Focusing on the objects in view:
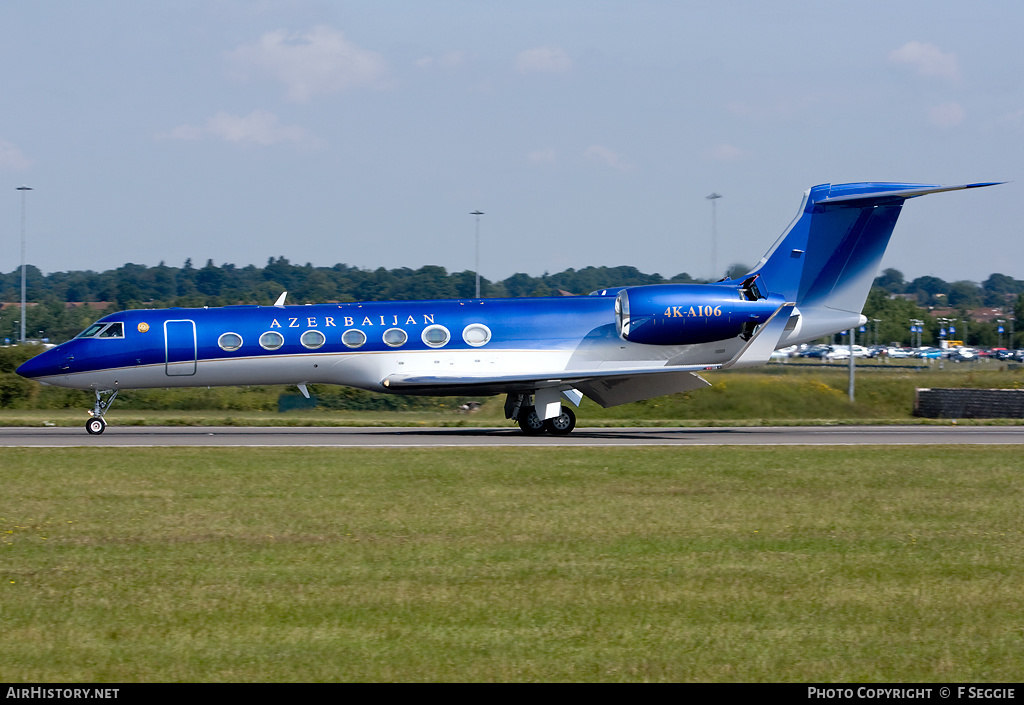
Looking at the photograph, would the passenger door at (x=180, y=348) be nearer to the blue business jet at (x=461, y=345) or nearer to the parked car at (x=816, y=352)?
the blue business jet at (x=461, y=345)

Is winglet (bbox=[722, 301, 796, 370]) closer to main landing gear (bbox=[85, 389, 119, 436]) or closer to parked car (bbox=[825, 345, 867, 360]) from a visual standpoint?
main landing gear (bbox=[85, 389, 119, 436])

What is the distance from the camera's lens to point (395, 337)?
85.4 feet

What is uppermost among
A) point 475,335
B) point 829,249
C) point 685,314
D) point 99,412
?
point 829,249

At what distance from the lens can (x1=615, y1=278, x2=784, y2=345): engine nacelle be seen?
2619 centimetres

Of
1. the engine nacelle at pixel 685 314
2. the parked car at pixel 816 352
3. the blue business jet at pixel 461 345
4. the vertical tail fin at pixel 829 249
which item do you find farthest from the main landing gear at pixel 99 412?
the parked car at pixel 816 352

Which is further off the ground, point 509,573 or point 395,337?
point 395,337

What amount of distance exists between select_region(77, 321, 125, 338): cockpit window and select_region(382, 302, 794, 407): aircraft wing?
650 centimetres

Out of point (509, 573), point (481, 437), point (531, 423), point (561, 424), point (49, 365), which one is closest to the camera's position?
point (509, 573)

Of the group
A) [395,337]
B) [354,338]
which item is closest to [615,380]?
[395,337]

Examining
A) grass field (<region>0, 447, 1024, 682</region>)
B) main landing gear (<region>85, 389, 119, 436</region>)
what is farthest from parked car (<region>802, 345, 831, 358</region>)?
grass field (<region>0, 447, 1024, 682</region>)

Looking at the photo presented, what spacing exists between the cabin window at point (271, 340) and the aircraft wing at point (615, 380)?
106 inches

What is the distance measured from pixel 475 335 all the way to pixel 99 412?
9233 millimetres

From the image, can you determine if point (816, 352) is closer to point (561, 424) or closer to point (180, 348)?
point (561, 424)

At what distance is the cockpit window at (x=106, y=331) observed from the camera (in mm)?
25969
